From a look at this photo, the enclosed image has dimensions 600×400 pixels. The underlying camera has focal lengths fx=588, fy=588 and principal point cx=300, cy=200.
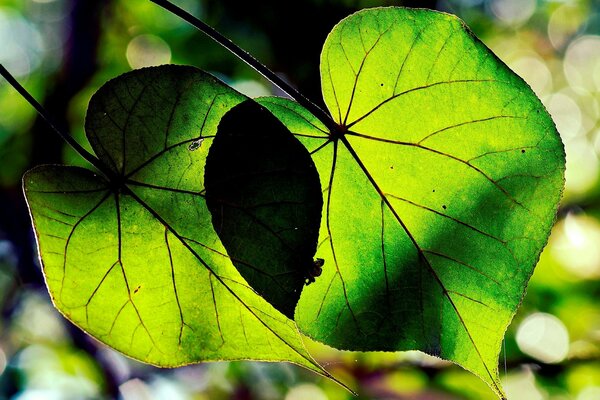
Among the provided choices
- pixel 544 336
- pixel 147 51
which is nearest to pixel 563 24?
pixel 544 336

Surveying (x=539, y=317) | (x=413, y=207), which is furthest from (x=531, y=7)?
(x=413, y=207)

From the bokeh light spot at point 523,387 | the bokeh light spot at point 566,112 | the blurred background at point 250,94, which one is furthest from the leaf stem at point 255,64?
the bokeh light spot at point 566,112

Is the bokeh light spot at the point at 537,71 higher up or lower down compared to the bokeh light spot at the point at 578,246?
higher up

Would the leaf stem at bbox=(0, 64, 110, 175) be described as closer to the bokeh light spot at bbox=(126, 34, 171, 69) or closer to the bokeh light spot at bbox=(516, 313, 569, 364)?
the bokeh light spot at bbox=(516, 313, 569, 364)

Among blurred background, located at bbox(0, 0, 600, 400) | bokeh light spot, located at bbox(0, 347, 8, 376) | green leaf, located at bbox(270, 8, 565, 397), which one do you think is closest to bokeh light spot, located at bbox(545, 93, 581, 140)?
blurred background, located at bbox(0, 0, 600, 400)

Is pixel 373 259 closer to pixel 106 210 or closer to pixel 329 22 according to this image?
pixel 106 210

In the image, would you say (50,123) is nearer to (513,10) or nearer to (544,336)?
(544,336)

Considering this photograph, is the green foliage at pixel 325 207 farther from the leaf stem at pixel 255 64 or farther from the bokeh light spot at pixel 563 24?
the bokeh light spot at pixel 563 24
